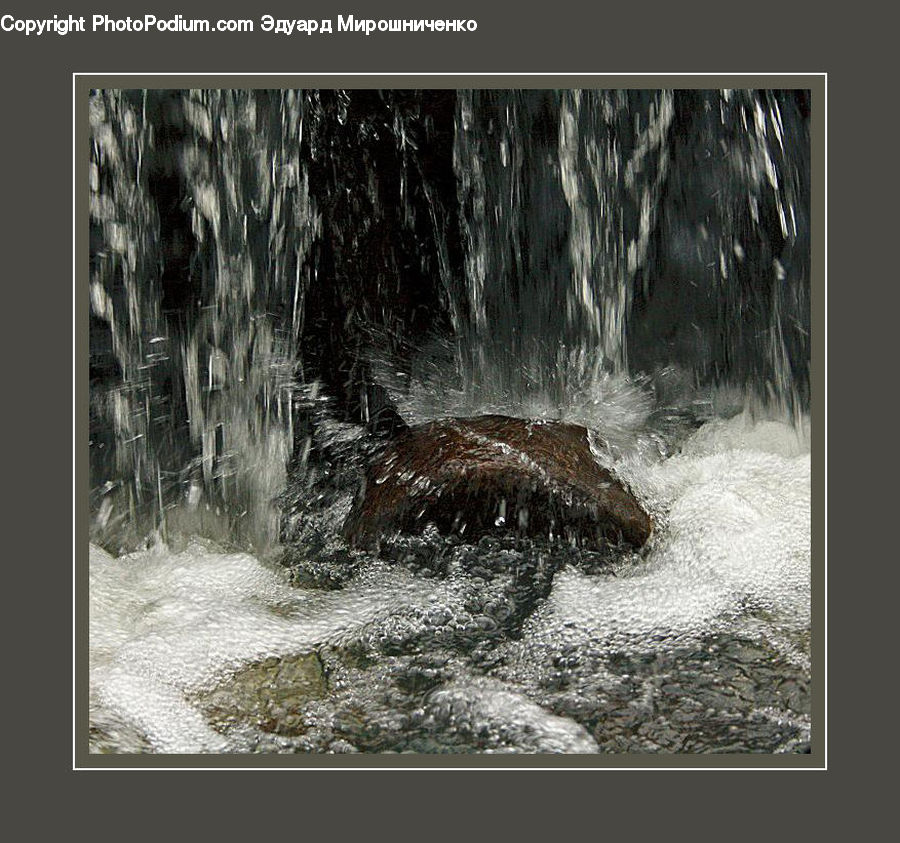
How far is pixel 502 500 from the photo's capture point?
394 centimetres

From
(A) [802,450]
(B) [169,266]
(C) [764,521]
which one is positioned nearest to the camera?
(C) [764,521]

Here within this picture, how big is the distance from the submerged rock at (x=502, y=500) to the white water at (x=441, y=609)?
0.19 metres

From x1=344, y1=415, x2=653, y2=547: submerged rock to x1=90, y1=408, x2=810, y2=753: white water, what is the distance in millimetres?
194

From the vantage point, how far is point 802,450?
5098mm

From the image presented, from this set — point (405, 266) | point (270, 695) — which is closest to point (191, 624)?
point (270, 695)

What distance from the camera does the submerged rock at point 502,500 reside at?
3914mm

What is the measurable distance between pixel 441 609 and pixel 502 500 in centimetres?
61

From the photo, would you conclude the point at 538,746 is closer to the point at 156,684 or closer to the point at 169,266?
the point at 156,684

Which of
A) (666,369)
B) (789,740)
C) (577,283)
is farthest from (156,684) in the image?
(666,369)

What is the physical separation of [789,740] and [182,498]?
3.01 m

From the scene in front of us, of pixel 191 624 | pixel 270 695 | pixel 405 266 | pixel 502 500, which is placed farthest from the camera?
pixel 405 266

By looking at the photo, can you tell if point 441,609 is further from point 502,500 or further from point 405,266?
point 405,266

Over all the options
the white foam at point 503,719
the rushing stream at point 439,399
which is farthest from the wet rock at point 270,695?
the white foam at point 503,719

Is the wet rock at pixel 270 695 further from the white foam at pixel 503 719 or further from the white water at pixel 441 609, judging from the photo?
the white foam at pixel 503 719
